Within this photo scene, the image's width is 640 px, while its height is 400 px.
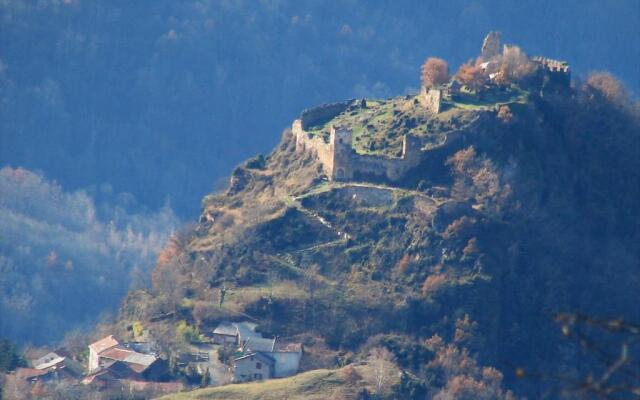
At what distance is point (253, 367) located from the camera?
240ft

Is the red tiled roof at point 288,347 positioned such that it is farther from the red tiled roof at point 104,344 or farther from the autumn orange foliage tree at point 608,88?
the autumn orange foliage tree at point 608,88

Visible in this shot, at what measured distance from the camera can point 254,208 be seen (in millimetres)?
90188

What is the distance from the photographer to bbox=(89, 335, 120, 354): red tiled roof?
3152 inches

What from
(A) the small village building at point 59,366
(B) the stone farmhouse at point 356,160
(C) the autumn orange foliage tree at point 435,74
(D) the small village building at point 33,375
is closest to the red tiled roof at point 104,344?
(A) the small village building at point 59,366

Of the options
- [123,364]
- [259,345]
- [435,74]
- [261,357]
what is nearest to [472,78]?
[435,74]

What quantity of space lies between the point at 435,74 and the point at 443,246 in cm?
1807

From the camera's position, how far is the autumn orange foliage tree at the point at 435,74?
9469 cm

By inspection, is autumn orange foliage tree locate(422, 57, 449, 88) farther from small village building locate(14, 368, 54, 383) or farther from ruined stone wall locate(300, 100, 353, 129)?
small village building locate(14, 368, 54, 383)

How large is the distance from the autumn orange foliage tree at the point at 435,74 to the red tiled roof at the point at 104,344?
28389 millimetres

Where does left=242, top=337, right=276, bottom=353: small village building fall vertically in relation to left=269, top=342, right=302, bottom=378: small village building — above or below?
above

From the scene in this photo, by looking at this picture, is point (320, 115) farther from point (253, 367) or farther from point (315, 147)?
point (253, 367)

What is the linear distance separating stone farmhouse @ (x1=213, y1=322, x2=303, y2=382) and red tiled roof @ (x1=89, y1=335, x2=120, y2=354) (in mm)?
6981

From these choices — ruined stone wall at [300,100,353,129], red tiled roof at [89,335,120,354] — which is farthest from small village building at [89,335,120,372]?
ruined stone wall at [300,100,353,129]

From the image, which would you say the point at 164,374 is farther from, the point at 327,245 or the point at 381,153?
the point at 381,153
